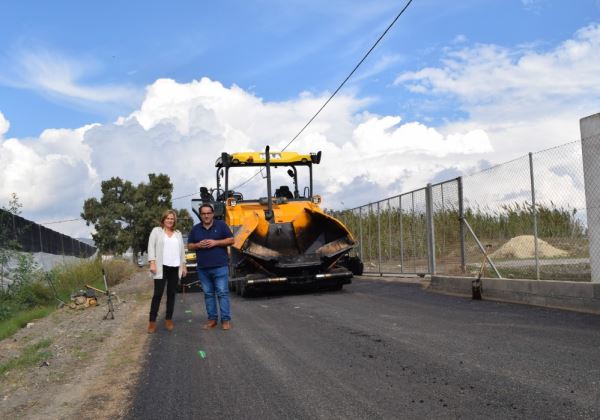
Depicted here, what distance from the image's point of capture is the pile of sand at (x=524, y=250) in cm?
993

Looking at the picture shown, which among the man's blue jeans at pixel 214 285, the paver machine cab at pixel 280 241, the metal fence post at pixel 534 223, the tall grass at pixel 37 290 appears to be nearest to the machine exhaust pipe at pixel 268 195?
the paver machine cab at pixel 280 241

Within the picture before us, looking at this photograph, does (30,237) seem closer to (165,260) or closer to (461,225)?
(165,260)

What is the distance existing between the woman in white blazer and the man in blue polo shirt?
0.32 m

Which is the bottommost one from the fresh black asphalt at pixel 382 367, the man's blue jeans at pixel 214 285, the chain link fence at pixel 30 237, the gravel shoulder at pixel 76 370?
the gravel shoulder at pixel 76 370

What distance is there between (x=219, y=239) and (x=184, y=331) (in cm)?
141

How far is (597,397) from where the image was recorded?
4355mm

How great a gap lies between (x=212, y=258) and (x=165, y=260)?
2.34 ft

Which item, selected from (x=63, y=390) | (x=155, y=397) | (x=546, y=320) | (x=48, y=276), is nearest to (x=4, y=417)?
(x=63, y=390)

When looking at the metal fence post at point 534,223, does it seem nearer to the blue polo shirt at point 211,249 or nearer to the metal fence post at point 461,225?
the metal fence post at point 461,225

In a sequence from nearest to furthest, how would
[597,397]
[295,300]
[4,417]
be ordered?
[597,397] < [4,417] < [295,300]

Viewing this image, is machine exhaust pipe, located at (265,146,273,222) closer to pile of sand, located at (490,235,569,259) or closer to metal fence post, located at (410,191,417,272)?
metal fence post, located at (410,191,417,272)

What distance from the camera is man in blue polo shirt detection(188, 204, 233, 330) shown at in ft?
28.7

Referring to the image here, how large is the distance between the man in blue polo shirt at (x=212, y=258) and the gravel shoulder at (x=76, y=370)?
3.59 feet

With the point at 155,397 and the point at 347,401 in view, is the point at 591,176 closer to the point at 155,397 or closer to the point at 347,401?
the point at 347,401
